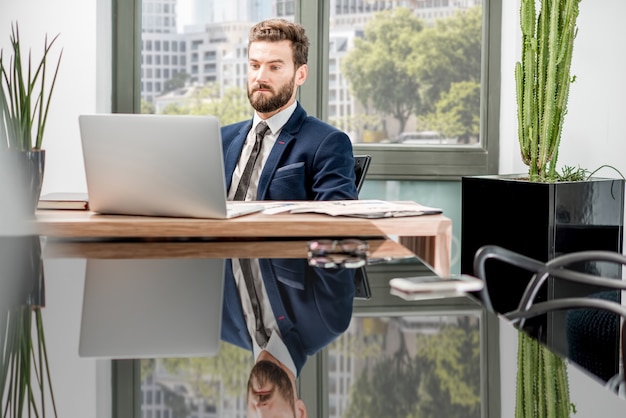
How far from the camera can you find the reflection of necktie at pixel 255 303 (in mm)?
918

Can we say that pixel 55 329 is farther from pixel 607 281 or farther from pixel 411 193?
pixel 411 193

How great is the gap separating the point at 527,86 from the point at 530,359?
3253 mm

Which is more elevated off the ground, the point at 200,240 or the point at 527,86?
the point at 527,86

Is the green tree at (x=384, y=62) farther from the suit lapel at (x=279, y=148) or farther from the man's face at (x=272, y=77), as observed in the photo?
the suit lapel at (x=279, y=148)

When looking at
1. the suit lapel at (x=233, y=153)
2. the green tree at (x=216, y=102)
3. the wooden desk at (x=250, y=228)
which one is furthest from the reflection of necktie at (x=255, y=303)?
the green tree at (x=216, y=102)

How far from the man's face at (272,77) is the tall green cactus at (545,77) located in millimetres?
1245

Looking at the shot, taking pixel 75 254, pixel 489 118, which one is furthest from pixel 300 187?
pixel 489 118

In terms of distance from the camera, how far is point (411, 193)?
4.51 metres

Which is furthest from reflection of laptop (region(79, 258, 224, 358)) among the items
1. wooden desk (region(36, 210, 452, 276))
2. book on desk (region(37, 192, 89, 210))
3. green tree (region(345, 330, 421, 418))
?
book on desk (region(37, 192, 89, 210))

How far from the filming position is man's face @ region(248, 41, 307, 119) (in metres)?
3.06

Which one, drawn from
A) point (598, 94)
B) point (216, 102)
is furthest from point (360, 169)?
point (598, 94)

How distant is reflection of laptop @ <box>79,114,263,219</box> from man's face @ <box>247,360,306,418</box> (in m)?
1.21

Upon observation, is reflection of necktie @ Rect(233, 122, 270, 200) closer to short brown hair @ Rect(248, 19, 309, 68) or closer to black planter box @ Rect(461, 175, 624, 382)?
short brown hair @ Rect(248, 19, 309, 68)

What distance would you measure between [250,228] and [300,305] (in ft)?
2.76
